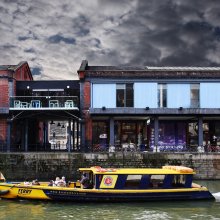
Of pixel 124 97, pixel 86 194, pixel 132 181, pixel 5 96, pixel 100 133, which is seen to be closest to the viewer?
pixel 86 194

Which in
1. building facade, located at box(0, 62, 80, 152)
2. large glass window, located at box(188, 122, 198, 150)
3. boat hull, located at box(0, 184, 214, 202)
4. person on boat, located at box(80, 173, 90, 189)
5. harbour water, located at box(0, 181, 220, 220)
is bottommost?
harbour water, located at box(0, 181, 220, 220)

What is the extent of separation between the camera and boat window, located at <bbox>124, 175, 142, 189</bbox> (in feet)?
86.3

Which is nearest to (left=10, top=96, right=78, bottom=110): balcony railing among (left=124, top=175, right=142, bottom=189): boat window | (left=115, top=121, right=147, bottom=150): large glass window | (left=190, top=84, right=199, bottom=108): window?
(left=115, top=121, right=147, bottom=150): large glass window

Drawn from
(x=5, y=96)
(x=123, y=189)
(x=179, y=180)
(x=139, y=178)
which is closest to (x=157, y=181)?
(x=139, y=178)

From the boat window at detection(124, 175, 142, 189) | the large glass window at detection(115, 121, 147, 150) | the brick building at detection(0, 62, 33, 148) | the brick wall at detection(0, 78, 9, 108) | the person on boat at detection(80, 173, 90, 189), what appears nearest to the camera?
the boat window at detection(124, 175, 142, 189)

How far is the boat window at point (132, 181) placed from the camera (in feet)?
86.3

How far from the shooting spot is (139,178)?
86.4 ft

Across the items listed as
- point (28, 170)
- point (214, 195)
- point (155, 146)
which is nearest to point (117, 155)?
point (155, 146)

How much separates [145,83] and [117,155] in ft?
28.0

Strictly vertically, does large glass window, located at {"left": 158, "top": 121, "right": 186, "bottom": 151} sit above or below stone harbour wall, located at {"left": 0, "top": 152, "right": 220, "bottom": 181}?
above

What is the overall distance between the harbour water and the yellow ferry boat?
16.1 inches

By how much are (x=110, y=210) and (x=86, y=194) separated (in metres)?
2.21

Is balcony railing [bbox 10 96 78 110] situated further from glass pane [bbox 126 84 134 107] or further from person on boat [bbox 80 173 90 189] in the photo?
person on boat [bbox 80 173 90 189]

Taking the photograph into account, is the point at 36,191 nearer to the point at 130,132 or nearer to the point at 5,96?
the point at 5,96
